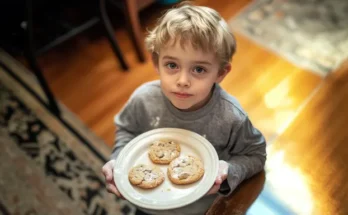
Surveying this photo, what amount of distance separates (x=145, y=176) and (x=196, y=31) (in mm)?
367

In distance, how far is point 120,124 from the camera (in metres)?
1.08

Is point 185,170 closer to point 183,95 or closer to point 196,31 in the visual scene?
point 183,95

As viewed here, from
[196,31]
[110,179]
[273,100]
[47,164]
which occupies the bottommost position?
[47,164]

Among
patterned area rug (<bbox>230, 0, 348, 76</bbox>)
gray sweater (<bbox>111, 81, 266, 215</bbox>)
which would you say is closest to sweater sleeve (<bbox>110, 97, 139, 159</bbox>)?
gray sweater (<bbox>111, 81, 266, 215</bbox>)

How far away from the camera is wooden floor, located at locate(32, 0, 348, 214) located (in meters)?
0.86

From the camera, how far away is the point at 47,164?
5.81 feet

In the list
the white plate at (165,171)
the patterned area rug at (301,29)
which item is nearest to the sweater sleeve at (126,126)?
the white plate at (165,171)

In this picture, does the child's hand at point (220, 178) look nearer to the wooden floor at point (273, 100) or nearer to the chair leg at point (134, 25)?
the wooden floor at point (273, 100)

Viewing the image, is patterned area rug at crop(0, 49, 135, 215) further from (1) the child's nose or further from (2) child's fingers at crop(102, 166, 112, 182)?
(1) the child's nose

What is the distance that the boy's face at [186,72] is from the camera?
0.88 metres

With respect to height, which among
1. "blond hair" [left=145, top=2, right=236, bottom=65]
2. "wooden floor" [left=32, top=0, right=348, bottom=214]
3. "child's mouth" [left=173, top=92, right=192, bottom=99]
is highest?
"blond hair" [left=145, top=2, right=236, bottom=65]

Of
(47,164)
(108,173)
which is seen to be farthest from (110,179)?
(47,164)

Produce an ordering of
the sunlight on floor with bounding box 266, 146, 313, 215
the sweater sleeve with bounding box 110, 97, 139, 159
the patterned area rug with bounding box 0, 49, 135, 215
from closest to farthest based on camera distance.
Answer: the sunlight on floor with bounding box 266, 146, 313, 215 < the sweater sleeve with bounding box 110, 97, 139, 159 < the patterned area rug with bounding box 0, 49, 135, 215

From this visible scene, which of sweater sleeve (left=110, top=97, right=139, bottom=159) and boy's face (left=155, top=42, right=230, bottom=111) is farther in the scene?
sweater sleeve (left=110, top=97, right=139, bottom=159)
